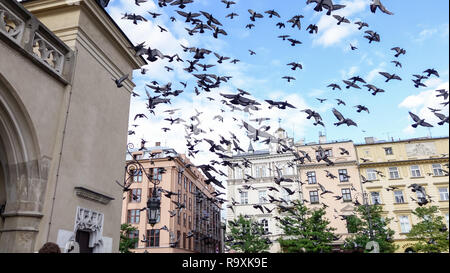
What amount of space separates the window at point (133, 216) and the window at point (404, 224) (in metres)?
37.9

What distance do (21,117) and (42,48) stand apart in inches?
71.9

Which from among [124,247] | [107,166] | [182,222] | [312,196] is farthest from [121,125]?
[182,222]

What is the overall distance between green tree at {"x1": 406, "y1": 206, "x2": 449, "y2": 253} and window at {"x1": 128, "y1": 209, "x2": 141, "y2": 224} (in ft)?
124

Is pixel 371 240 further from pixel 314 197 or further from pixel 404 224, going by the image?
pixel 314 197

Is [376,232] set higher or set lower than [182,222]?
lower

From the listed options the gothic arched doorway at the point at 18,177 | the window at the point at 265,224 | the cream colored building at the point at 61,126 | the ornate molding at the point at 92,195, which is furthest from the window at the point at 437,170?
the gothic arched doorway at the point at 18,177

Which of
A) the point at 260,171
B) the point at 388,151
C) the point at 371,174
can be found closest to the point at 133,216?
the point at 260,171

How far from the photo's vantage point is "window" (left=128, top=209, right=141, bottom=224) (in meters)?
49.4

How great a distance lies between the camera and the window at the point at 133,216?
4938 cm

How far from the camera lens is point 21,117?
6621 millimetres

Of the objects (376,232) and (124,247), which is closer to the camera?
(376,232)
